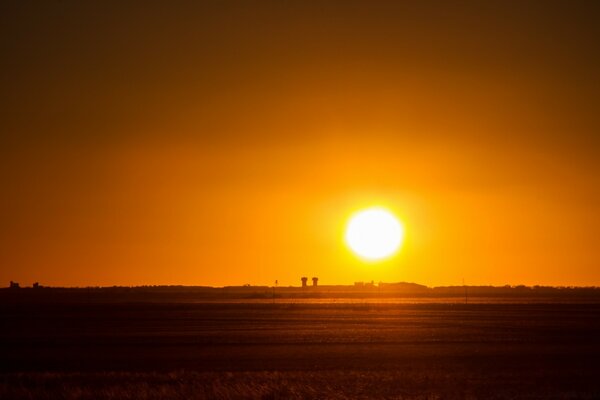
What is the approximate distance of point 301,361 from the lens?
4231cm

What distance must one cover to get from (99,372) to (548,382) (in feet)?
66.7

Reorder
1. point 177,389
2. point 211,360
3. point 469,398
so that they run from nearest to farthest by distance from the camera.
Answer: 1. point 469,398
2. point 177,389
3. point 211,360

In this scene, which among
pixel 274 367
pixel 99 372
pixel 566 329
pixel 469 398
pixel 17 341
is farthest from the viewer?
pixel 566 329

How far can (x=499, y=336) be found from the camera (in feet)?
192

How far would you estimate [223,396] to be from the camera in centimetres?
2994

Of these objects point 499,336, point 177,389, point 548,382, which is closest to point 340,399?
point 177,389

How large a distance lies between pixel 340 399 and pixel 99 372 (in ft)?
44.2

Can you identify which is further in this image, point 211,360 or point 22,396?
point 211,360

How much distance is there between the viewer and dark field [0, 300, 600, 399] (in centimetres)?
3152

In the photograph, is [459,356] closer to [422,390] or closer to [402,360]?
[402,360]

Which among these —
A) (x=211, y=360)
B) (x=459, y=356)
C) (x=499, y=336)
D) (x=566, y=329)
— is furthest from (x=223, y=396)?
(x=566, y=329)

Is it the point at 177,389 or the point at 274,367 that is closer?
the point at 177,389

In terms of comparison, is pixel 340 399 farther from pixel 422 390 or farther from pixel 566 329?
pixel 566 329

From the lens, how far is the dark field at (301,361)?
3152 centimetres
